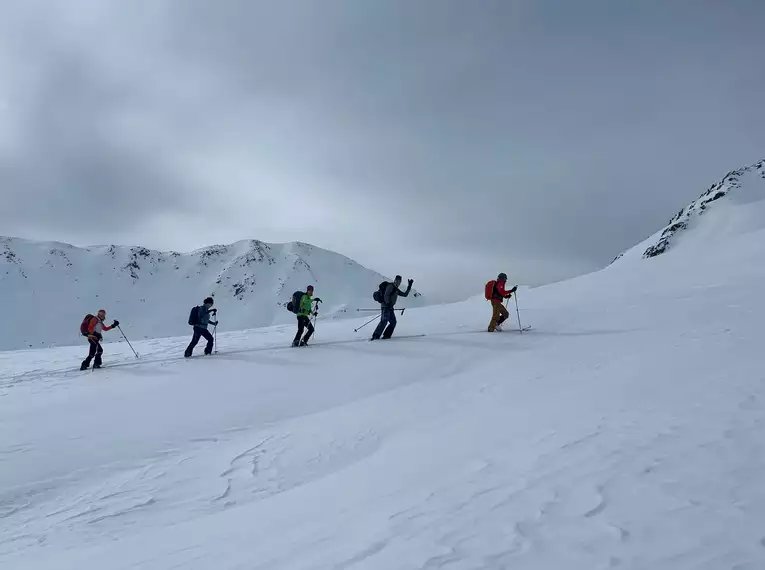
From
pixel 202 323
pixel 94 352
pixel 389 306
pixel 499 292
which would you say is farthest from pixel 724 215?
pixel 94 352

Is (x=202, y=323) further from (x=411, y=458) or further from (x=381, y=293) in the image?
(x=411, y=458)

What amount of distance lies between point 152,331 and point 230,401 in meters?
189

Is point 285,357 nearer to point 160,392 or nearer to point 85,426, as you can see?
point 160,392

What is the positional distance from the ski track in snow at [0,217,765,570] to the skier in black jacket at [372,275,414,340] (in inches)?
91.8

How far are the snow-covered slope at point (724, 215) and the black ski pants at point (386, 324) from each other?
6091 cm

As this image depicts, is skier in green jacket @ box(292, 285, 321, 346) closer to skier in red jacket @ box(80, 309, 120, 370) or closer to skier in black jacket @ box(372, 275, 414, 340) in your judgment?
skier in black jacket @ box(372, 275, 414, 340)

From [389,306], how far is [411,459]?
965 cm

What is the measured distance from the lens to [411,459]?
18.1ft

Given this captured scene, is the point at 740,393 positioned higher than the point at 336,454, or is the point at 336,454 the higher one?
the point at 740,393

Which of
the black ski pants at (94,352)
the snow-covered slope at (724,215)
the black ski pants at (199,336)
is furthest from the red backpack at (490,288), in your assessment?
the snow-covered slope at (724,215)

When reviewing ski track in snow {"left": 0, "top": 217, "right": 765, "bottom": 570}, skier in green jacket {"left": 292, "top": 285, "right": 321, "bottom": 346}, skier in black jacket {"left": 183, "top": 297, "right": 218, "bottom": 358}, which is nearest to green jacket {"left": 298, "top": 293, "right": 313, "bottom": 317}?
skier in green jacket {"left": 292, "top": 285, "right": 321, "bottom": 346}

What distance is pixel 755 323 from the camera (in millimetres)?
10828

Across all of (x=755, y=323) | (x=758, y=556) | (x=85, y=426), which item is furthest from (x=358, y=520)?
(x=755, y=323)

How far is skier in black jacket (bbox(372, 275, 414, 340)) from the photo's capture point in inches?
579
